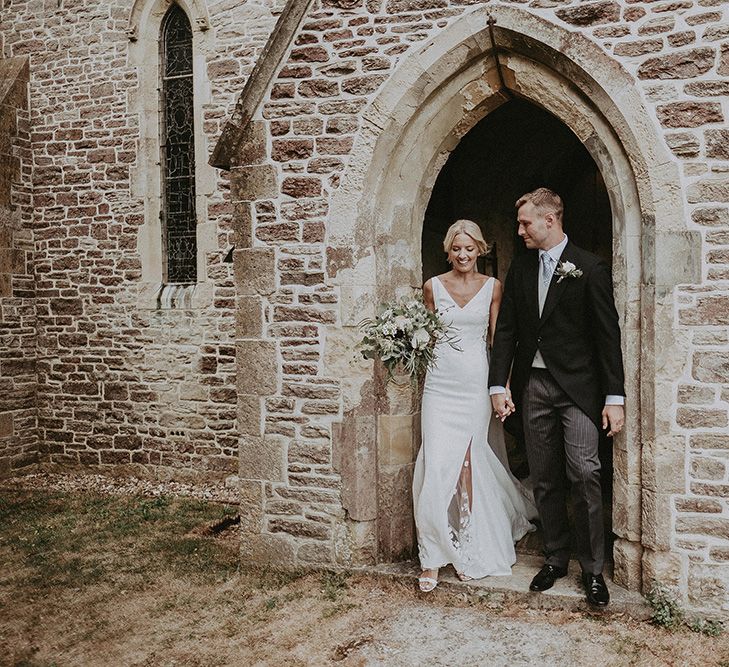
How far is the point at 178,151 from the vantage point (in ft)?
29.9

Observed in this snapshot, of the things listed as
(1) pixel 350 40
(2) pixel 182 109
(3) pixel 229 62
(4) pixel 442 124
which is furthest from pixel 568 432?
(2) pixel 182 109

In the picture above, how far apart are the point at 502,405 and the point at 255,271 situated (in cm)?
207

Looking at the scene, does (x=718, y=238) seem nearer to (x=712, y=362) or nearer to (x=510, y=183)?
(x=712, y=362)

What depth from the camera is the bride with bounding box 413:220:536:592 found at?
4.88 metres

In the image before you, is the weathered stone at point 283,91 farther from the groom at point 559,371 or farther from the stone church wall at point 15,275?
the stone church wall at point 15,275

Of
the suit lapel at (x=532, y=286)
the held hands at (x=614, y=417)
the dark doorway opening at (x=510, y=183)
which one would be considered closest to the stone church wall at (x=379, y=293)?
the held hands at (x=614, y=417)

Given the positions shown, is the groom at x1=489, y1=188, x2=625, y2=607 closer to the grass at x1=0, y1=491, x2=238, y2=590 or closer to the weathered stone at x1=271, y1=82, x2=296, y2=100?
the weathered stone at x1=271, y1=82, x2=296, y2=100

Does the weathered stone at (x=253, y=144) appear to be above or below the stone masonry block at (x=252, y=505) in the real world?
above

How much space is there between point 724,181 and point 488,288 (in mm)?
1595

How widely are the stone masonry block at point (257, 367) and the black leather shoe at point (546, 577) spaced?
2.24 m

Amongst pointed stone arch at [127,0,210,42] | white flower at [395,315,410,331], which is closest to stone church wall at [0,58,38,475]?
pointed stone arch at [127,0,210,42]

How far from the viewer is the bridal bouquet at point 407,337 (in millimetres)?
4816

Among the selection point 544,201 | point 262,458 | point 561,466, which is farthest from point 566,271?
point 262,458

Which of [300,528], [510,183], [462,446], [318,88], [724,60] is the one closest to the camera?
[724,60]
